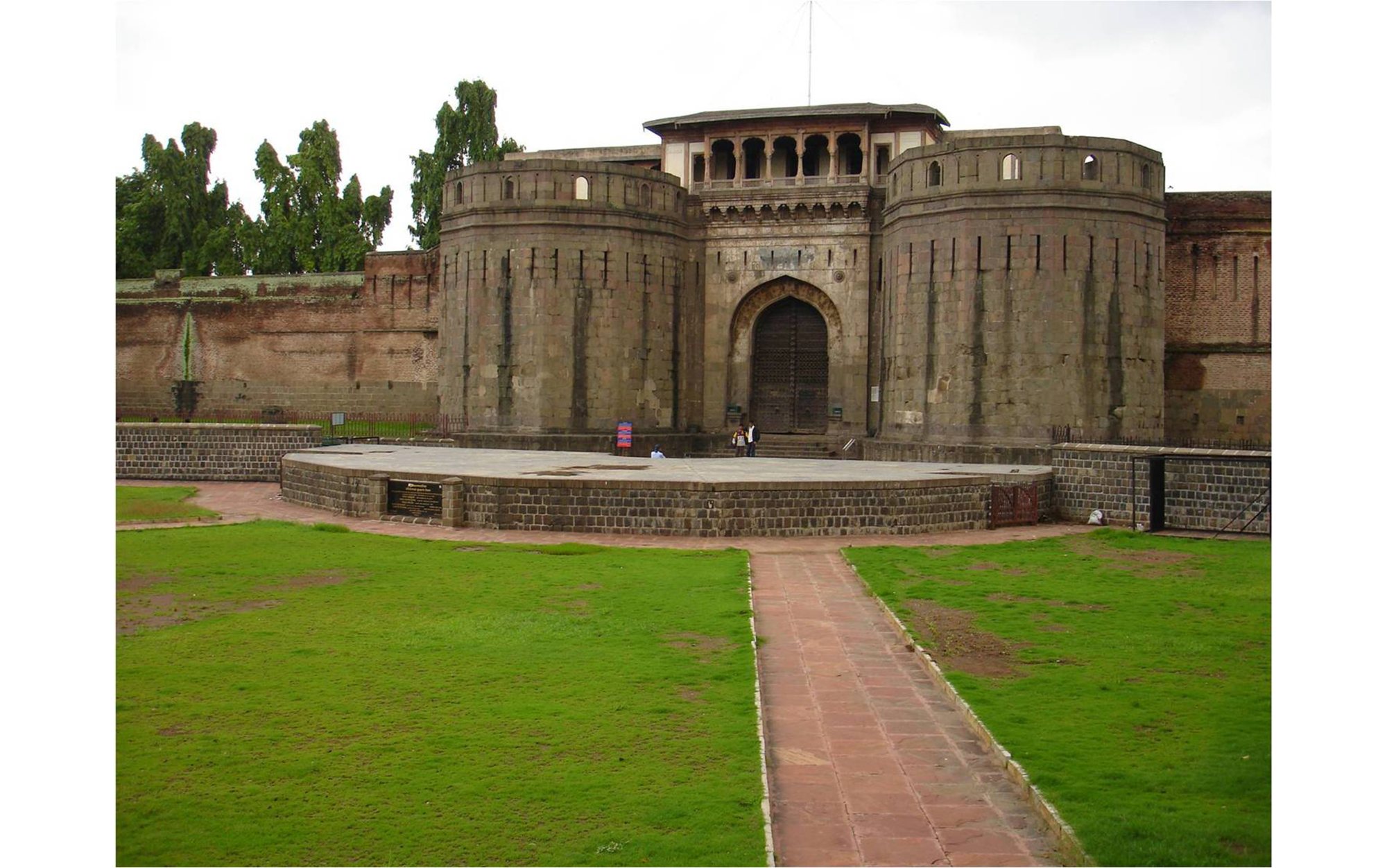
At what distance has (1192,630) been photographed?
933cm

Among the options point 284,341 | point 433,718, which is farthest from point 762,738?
point 284,341

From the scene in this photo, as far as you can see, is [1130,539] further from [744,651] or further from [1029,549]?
[744,651]

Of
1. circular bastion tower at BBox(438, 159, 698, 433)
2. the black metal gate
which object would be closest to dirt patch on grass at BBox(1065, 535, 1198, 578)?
the black metal gate

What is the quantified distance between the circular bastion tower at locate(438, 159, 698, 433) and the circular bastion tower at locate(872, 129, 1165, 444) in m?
6.69

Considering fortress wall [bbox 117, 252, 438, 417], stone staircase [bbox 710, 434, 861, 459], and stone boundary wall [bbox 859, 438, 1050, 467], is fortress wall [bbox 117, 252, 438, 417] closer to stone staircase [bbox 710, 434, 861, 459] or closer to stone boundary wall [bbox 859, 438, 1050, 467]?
stone staircase [bbox 710, 434, 861, 459]

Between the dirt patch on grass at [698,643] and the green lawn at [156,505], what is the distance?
9079mm

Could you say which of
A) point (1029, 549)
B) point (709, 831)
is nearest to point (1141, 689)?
point (709, 831)

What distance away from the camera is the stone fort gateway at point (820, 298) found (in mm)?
23484

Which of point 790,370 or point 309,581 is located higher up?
point 790,370

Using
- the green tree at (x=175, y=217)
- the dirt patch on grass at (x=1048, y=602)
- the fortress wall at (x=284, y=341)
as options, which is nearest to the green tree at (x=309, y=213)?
the green tree at (x=175, y=217)

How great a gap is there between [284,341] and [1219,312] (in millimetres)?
24559

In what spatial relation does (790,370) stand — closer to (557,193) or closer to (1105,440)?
(557,193)

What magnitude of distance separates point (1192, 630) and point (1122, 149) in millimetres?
16949

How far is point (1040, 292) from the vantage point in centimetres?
2336
